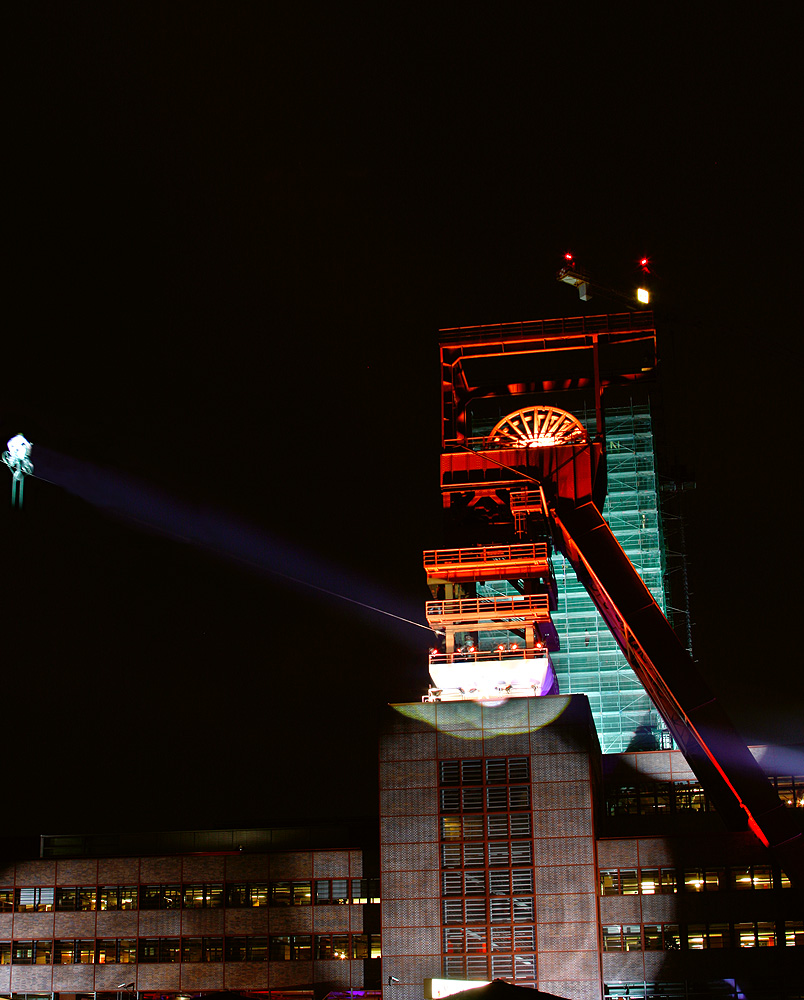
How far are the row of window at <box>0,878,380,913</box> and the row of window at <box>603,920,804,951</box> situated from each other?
412 inches

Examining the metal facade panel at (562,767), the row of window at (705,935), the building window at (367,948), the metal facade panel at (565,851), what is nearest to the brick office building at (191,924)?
the building window at (367,948)

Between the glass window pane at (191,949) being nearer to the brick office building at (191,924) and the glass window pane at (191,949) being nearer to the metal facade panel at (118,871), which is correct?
the brick office building at (191,924)

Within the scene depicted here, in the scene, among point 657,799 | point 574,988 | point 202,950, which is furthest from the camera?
point 657,799

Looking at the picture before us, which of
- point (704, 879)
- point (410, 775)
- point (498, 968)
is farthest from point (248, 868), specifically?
point (704, 879)

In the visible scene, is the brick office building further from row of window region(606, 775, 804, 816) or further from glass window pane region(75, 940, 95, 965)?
row of window region(606, 775, 804, 816)

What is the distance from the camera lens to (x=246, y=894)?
47.3 meters

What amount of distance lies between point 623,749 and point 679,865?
3000cm

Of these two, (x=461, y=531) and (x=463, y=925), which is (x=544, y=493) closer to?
(x=461, y=531)

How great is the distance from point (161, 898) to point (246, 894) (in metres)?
3.61

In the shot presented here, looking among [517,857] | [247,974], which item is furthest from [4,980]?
[517,857]

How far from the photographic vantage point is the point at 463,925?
4256 centimetres

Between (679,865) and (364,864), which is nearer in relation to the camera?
(679,865)

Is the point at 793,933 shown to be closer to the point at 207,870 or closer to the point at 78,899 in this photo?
the point at 207,870

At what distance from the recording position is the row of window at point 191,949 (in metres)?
46.4
